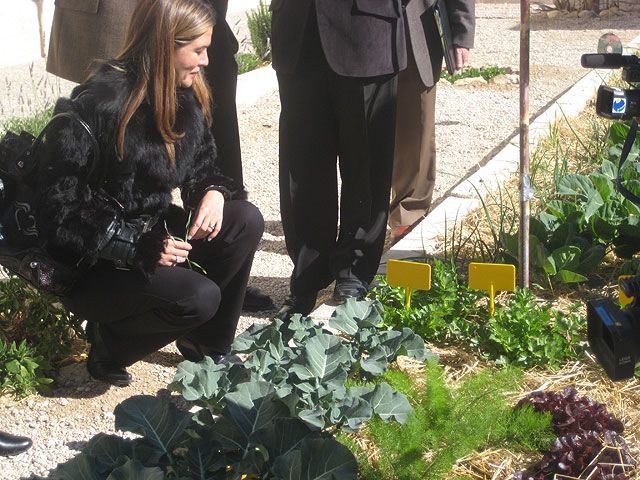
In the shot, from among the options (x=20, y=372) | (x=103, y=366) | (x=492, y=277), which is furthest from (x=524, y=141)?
(x=20, y=372)

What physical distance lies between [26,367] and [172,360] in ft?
1.83

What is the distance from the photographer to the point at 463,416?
2166 mm

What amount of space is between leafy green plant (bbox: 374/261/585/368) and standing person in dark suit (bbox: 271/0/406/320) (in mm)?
486

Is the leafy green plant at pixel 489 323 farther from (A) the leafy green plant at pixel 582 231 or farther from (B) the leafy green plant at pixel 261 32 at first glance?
(B) the leafy green plant at pixel 261 32

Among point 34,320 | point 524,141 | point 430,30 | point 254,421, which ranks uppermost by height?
point 430,30

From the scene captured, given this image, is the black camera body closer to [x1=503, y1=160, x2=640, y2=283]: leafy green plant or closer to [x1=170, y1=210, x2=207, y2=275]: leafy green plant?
[x1=503, y1=160, x2=640, y2=283]: leafy green plant

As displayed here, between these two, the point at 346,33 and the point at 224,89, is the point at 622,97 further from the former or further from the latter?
the point at 224,89

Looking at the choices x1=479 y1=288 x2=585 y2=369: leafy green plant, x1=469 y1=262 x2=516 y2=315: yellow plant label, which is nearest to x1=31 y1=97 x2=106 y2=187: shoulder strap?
x1=469 y1=262 x2=516 y2=315: yellow plant label

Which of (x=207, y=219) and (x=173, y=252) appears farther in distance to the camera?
(x=207, y=219)

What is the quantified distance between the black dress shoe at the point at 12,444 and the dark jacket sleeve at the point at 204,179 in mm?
967

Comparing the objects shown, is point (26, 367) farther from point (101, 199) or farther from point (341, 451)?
point (341, 451)

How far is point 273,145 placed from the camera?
6164mm

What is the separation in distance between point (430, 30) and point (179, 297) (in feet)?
5.83

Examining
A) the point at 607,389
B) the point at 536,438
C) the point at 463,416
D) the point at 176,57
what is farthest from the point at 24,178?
the point at 607,389
